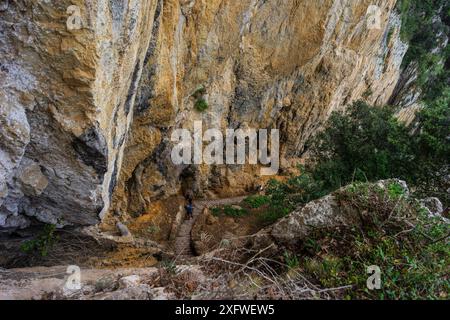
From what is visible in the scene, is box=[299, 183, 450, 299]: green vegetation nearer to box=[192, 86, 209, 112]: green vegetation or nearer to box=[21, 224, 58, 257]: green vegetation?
box=[21, 224, 58, 257]: green vegetation

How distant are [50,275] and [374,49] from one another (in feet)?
64.6

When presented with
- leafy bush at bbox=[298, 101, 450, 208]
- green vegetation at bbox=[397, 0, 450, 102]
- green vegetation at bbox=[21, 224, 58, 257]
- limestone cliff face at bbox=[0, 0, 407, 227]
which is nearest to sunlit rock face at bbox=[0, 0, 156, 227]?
limestone cliff face at bbox=[0, 0, 407, 227]

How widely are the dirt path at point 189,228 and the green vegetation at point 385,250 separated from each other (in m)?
5.38

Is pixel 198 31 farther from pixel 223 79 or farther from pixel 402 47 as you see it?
pixel 402 47

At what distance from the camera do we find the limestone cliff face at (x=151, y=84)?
5242mm

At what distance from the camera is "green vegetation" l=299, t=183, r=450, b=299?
153 inches

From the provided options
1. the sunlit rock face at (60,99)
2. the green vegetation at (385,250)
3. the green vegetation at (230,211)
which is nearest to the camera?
the green vegetation at (385,250)

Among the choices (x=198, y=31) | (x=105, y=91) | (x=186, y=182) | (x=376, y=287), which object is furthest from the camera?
(x=186, y=182)

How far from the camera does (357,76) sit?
1916 cm

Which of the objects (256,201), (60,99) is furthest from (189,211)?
(60,99)

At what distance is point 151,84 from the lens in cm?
960

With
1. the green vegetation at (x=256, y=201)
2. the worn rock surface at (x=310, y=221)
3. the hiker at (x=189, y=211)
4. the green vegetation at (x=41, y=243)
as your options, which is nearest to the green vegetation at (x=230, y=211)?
the green vegetation at (x=256, y=201)

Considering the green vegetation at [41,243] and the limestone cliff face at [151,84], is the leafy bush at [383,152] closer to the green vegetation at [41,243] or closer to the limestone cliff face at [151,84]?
the limestone cliff face at [151,84]
